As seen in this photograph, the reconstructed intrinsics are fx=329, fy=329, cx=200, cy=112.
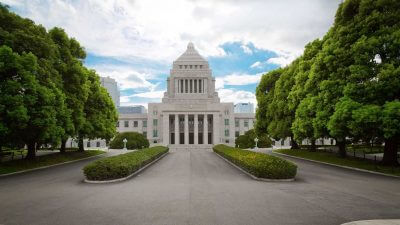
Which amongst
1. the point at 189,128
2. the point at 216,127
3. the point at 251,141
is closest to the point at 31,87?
the point at 251,141

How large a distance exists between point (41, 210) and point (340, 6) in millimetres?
27674

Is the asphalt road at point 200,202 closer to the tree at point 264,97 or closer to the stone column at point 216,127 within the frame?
the tree at point 264,97

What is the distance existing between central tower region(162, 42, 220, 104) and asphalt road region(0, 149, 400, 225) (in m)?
85.4

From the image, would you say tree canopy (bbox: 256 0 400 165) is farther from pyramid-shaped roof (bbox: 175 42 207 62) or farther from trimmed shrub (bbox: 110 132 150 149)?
pyramid-shaped roof (bbox: 175 42 207 62)

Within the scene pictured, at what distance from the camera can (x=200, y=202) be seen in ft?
43.6

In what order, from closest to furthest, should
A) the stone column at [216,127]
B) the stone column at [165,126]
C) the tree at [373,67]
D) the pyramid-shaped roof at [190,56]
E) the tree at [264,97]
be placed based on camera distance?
the tree at [373,67]
the tree at [264,97]
the stone column at [165,126]
the stone column at [216,127]
the pyramid-shaped roof at [190,56]

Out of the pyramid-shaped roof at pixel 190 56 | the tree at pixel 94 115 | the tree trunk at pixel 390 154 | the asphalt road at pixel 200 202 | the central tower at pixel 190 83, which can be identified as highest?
the pyramid-shaped roof at pixel 190 56

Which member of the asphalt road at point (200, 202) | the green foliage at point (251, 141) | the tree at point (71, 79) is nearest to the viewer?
the asphalt road at point (200, 202)

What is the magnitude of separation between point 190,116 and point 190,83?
18.4 meters

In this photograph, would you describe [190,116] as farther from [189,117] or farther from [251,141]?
[251,141]

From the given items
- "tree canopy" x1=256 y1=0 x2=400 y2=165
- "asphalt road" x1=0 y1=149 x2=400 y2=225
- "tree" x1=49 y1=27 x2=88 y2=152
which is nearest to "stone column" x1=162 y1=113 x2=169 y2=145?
"tree" x1=49 y1=27 x2=88 y2=152

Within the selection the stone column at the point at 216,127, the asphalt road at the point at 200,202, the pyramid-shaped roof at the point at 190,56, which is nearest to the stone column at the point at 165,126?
the stone column at the point at 216,127

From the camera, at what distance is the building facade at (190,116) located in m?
91.0

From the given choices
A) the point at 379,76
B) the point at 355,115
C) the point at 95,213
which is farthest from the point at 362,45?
the point at 95,213
